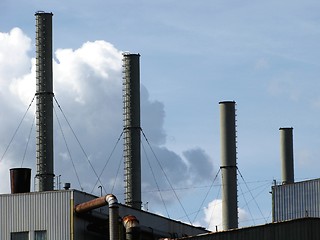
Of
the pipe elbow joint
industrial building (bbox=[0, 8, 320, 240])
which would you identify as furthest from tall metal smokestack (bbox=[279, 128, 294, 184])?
the pipe elbow joint

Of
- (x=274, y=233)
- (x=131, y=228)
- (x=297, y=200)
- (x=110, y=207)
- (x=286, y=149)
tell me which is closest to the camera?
(x=274, y=233)

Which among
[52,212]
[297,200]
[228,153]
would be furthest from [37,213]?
[228,153]

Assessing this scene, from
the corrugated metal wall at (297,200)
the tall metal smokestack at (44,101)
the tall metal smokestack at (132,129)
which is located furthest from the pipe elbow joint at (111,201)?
the tall metal smokestack at (132,129)

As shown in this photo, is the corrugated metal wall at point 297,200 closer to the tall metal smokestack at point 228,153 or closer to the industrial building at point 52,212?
the industrial building at point 52,212

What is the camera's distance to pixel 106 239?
6338cm

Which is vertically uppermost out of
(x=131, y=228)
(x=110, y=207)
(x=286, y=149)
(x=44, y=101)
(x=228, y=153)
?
(x=44, y=101)

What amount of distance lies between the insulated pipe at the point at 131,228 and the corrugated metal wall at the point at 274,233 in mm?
8119

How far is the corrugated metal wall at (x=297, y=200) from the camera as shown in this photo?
68625 mm

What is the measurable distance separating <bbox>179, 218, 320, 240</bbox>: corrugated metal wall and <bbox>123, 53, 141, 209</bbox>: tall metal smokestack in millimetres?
31367

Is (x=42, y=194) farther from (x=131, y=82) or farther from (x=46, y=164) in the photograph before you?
(x=131, y=82)

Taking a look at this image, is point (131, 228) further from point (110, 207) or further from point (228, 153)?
point (228, 153)

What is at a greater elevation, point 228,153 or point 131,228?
point 228,153

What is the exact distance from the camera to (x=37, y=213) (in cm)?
6184

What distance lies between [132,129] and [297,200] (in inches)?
693
